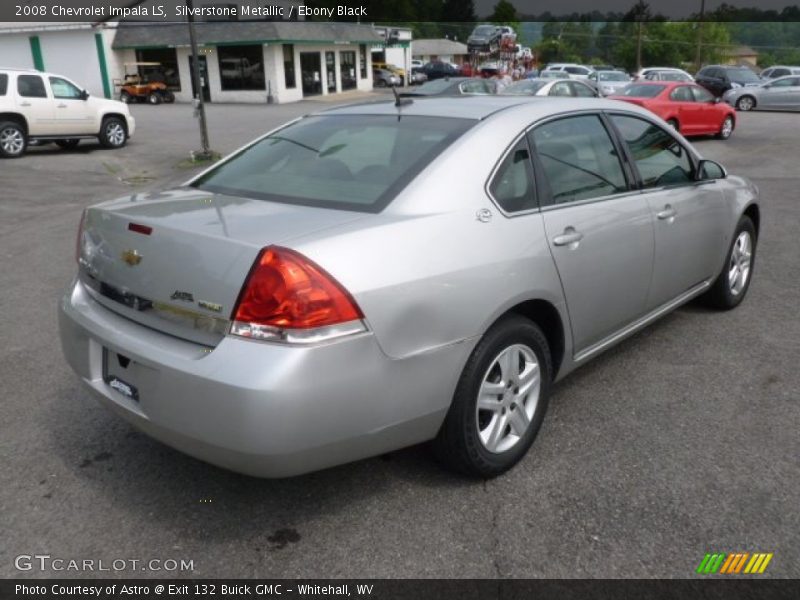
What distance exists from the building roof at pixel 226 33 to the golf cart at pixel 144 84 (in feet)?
3.91

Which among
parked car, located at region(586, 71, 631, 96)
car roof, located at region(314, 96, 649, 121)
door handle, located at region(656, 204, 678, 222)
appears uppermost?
car roof, located at region(314, 96, 649, 121)

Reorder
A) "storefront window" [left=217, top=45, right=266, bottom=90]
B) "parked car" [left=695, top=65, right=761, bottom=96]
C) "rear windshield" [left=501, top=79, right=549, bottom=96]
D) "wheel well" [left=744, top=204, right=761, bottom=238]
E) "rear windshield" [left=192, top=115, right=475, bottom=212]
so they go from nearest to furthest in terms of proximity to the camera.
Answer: "rear windshield" [left=192, top=115, right=475, bottom=212], "wheel well" [left=744, top=204, right=761, bottom=238], "rear windshield" [left=501, top=79, right=549, bottom=96], "parked car" [left=695, top=65, right=761, bottom=96], "storefront window" [left=217, top=45, right=266, bottom=90]

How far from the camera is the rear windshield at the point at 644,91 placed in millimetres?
17219

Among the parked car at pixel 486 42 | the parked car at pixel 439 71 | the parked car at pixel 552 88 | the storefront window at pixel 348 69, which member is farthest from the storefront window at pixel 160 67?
the parked car at pixel 552 88

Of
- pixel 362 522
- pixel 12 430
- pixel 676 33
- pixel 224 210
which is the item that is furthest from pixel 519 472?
pixel 676 33

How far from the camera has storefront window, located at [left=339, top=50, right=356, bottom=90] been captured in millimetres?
42469

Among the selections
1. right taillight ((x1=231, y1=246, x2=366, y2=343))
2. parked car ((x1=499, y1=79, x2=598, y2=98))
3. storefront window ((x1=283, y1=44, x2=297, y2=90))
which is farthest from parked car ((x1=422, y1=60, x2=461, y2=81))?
right taillight ((x1=231, y1=246, x2=366, y2=343))

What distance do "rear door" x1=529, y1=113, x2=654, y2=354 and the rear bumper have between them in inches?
34.9

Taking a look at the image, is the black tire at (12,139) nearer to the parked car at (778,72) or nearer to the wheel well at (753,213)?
the wheel well at (753,213)

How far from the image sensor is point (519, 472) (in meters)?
3.19

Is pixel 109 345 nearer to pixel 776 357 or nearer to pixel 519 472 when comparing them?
pixel 519 472

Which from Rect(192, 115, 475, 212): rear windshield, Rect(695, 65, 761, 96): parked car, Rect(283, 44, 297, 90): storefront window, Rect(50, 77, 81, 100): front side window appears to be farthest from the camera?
Rect(283, 44, 297, 90): storefront window

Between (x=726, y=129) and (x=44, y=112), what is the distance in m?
16.8

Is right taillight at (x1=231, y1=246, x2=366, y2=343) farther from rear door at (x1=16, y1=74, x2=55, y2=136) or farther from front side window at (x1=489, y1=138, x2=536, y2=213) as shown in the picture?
rear door at (x1=16, y1=74, x2=55, y2=136)
